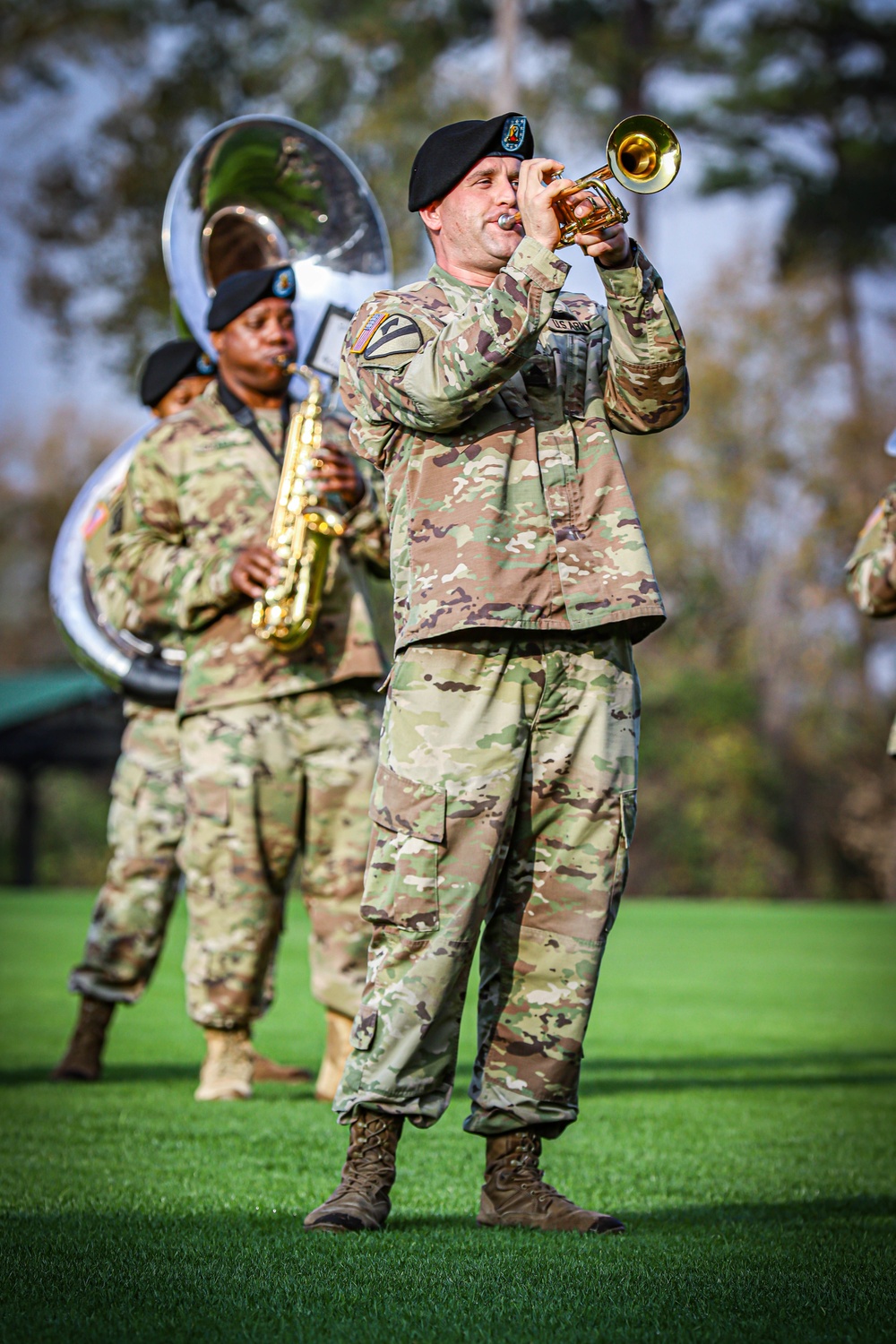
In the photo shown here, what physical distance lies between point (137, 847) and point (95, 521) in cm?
166

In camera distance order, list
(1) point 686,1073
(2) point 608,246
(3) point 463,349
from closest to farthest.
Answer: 1. (3) point 463,349
2. (2) point 608,246
3. (1) point 686,1073

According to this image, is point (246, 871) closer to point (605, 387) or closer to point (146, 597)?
point (146, 597)

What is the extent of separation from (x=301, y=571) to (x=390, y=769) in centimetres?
191

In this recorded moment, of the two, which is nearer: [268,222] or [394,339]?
[394,339]

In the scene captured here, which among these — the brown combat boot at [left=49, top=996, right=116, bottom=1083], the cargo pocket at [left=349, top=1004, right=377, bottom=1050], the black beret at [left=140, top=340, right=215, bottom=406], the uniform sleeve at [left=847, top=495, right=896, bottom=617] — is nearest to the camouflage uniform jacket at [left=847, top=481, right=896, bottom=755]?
the uniform sleeve at [left=847, top=495, right=896, bottom=617]

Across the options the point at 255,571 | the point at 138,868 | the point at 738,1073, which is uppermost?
the point at 255,571

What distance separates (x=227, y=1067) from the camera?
18.0 ft

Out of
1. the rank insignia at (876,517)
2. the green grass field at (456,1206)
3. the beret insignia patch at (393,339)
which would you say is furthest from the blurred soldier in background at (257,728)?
the beret insignia patch at (393,339)

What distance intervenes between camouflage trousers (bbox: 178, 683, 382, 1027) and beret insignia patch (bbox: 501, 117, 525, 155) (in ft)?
7.42

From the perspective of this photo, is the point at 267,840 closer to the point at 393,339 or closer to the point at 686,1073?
the point at 686,1073

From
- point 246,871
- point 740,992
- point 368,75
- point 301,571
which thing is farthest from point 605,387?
point 368,75

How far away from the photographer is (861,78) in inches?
1168

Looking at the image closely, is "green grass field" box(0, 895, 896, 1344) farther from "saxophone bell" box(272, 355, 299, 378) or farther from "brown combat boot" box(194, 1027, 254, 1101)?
"saxophone bell" box(272, 355, 299, 378)

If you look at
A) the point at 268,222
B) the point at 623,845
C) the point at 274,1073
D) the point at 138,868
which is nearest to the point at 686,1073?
the point at 274,1073
